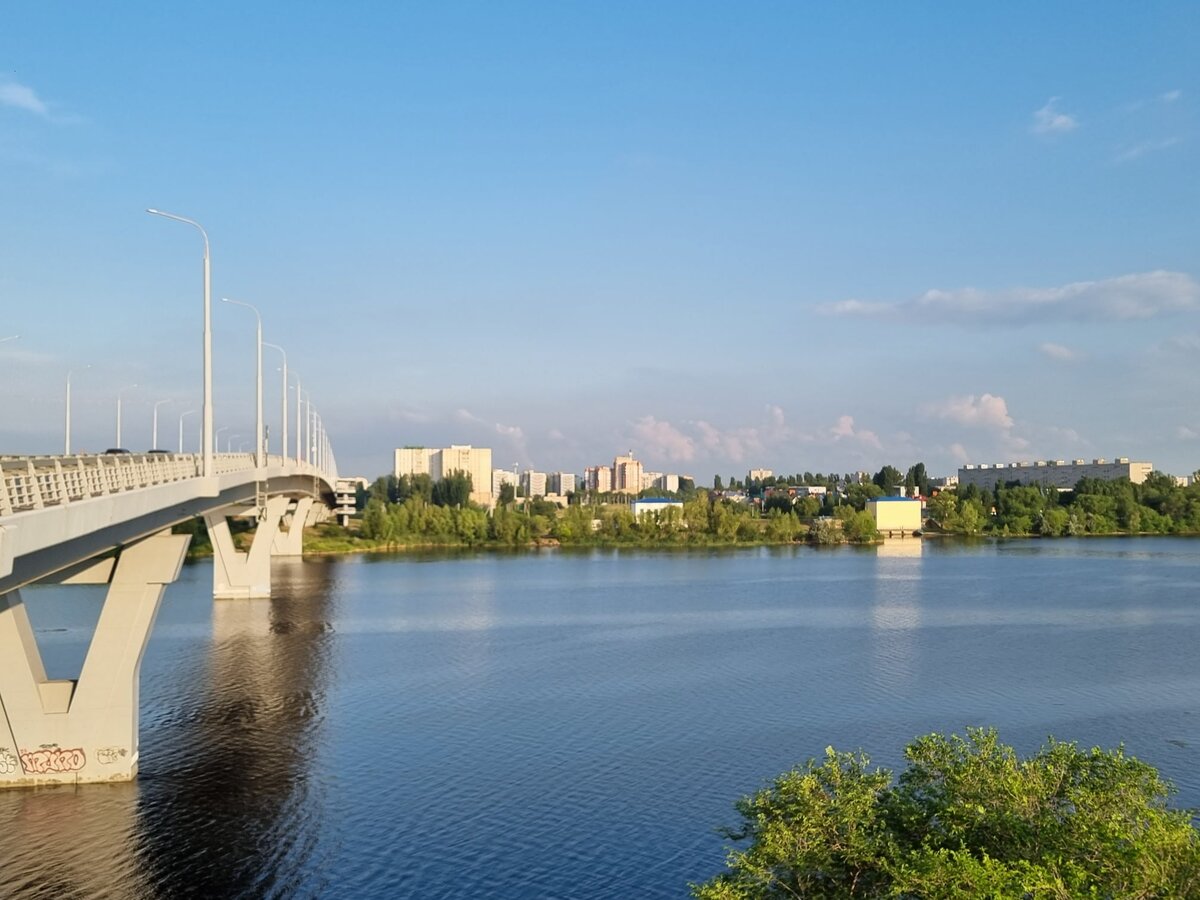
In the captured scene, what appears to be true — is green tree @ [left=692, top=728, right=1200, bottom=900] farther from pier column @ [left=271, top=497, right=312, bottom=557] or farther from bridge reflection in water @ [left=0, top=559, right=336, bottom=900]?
pier column @ [left=271, top=497, right=312, bottom=557]

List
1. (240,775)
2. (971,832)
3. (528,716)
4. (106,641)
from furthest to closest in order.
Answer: (528,716)
(240,775)
(106,641)
(971,832)

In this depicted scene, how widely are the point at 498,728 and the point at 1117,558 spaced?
98.0 meters

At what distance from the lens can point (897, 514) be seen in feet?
514

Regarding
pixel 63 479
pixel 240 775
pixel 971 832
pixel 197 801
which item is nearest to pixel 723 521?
pixel 240 775

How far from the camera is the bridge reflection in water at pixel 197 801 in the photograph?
22234 mm

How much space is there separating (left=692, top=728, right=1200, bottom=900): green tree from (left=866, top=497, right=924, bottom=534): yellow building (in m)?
143

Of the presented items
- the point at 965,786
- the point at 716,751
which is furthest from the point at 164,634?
the point at 965,786

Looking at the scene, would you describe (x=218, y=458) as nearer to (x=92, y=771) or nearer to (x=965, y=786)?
A: (x=92, y=771)

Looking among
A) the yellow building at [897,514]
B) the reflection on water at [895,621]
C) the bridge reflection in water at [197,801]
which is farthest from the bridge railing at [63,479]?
the yellow building at [897,514]

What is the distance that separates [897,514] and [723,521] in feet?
106

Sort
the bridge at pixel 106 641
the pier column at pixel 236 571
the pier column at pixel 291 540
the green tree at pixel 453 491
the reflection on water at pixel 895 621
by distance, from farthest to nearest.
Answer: the green tree at pixel 453 491 < the pier column at pixel 291 540 < the pier column at pixel 236 571 < the reflection on water at pixel 895 621 < the bridge at pixel 106 641

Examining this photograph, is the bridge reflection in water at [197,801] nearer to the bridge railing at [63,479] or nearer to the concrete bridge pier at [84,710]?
the concrete bridge pier at [84,710]

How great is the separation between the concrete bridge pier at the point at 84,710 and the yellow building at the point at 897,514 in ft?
448

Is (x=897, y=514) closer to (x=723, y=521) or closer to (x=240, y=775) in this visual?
(x=723, y=521)
